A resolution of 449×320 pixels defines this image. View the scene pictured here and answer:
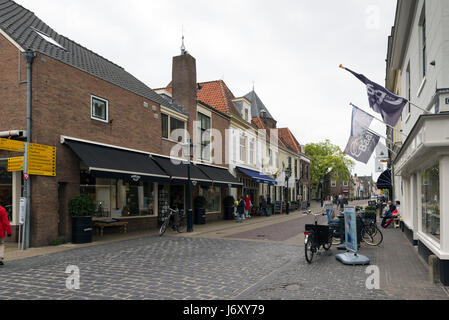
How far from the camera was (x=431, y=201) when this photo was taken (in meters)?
8.23

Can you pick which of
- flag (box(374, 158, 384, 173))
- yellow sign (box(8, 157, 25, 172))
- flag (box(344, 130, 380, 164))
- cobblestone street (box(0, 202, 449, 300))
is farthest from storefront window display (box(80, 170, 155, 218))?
flag (box(374, 158, 384, 173))

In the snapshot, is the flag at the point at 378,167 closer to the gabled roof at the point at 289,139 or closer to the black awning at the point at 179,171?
the black awning at the point at 179,171

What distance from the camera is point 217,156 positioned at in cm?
2444

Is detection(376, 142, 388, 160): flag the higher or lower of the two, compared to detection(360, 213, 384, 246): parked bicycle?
higher

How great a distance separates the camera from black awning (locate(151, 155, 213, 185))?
56.5 ft

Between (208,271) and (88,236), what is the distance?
623cm

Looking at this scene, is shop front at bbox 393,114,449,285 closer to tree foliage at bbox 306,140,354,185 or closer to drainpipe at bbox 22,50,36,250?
drainpipe at bbox 22,50,36,250

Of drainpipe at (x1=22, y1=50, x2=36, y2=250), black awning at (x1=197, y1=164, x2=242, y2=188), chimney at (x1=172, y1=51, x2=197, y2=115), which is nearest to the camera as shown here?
drainpipe at (x1=22, y1=50, x2=36, y2=250)

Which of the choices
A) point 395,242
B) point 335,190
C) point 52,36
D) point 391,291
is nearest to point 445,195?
point 391,291

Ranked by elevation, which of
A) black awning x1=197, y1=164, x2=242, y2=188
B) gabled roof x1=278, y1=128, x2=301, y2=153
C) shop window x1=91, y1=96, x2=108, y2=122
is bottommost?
black awning x1=197, y1=164, x2=242, y2=188

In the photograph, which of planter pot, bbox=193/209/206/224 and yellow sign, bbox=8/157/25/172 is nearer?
yellow sign, bbox=8/157/25/172

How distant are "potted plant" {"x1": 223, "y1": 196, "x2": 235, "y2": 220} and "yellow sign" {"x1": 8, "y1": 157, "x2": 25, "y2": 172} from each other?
49.2 ft

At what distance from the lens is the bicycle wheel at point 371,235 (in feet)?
40.6

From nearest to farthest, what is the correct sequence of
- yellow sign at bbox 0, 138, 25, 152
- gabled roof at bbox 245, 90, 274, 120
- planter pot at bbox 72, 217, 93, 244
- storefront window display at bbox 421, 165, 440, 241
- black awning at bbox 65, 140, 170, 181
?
storefront window display at bbox 421, 165, 440, 241, yellow sign at bbox 0, 138, 25, 152, planter pot at bbox 72, 217, 93, 244, black awning at bbox 65, 140, 170, 181, gabled roof at bbox 245, 90, 274, 120
